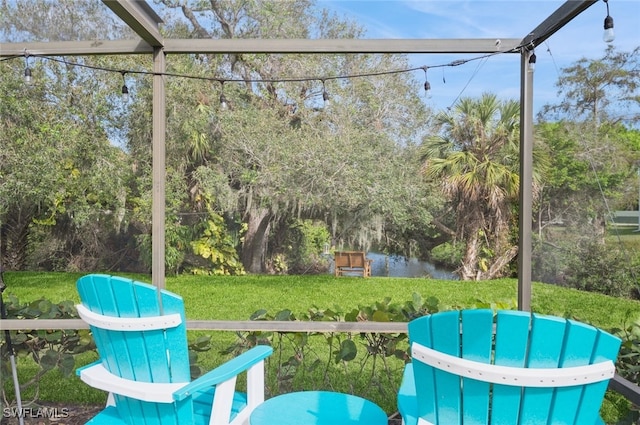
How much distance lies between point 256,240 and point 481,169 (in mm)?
2667

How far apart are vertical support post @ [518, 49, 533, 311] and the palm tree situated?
3073 millimetres

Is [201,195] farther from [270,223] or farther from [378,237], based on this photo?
[378,237]

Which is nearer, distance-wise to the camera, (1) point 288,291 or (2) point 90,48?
(2) point 90,48

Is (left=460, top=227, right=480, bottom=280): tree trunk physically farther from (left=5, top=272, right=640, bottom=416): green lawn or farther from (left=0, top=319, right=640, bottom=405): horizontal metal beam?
(left=0, top=319, right=640, bottom=405): horizontal metal beam

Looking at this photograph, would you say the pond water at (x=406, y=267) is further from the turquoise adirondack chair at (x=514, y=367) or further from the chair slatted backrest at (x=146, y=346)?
the turquoise adirondack chair at (x=514, y=367)

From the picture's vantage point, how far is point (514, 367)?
3.65ft

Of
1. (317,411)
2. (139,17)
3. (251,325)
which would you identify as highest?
(139,17)

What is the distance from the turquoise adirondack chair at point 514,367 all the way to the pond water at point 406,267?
14.3 feet

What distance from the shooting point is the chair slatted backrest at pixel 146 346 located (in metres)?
1.48

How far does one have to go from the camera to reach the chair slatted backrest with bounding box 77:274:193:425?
1.48m

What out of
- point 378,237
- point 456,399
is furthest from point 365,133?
point 456,399

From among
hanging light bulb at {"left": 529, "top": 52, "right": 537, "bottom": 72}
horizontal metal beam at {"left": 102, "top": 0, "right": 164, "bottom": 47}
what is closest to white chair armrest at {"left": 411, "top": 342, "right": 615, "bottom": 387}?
hanging light bulb at {"left": 529, "top": 52, "right": 537, "bottom": 72}

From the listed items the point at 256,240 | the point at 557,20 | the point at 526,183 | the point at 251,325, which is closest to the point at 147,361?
the point at 251,325

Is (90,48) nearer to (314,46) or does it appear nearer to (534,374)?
(314,46)
